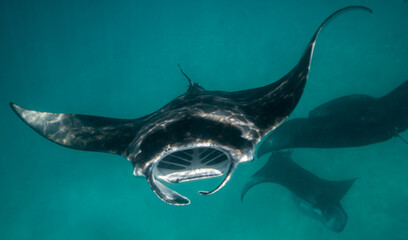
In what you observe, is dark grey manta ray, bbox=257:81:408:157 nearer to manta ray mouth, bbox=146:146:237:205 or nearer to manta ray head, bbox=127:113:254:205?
manta ray mouth, bbox=146:146:237:205

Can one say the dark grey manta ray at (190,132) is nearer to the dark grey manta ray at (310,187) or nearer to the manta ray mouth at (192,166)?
the manta ray mouth at (192,166)

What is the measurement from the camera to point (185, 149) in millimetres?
3467

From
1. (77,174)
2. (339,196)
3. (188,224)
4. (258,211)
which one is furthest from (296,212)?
(77,174)

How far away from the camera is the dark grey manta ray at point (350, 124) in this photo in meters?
7.71

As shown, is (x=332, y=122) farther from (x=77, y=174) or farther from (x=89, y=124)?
(x=77, y=174)

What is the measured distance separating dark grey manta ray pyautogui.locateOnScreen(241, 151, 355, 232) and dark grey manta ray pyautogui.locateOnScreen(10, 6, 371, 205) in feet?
21.3

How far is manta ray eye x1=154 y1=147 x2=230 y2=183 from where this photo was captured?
4113 mm

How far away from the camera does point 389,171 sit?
13727 mm

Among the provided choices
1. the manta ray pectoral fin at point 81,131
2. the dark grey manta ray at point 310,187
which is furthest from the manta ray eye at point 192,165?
the dark grey manta ray at point 310,187

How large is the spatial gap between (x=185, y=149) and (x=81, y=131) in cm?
284

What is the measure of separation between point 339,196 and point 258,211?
6.66 meters

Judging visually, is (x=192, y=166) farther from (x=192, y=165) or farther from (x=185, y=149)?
(x=185, y=149)

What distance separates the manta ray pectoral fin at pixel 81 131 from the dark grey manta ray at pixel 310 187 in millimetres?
7236

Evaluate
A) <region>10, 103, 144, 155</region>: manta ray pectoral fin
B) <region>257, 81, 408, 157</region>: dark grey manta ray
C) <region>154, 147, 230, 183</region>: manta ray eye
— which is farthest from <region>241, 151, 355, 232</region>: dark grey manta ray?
<region>10, 103, 144, 155</region>: manta ray pectoral fin
